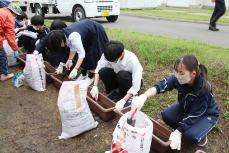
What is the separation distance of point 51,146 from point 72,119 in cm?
35

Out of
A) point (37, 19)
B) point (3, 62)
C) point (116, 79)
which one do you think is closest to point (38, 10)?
point (37, 19)

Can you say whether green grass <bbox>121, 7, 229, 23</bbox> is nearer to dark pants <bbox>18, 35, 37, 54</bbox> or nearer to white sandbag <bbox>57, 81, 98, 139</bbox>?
dark pants <bbox>18, 35, 37, 54</bbox>

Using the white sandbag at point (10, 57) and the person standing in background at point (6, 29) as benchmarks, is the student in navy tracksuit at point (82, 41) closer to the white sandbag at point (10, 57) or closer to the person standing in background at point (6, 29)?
the person standing in background at point (6, 29)

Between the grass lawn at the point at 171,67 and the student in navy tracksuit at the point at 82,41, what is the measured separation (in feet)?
2.77

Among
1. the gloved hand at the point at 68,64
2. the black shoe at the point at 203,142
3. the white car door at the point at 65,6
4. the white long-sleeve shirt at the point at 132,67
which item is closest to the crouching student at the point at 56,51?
the gloved hand at the point at 68,64

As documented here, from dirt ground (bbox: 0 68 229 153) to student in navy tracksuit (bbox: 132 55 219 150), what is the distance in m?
0.29

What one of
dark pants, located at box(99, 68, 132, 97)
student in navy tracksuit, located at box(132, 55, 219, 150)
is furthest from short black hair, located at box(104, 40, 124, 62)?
student in navy tracksuit, located at box(132, 55, 219, 150)

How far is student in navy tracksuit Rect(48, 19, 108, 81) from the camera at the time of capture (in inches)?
146

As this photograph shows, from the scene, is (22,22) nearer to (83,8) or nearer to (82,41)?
(82,41)

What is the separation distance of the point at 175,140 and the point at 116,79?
1.37 m

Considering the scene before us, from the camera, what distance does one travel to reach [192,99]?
2578mm

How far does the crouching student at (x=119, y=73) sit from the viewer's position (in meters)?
3.03

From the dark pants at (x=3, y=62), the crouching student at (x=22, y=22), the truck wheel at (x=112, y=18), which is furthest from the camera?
the truck wheel at (x=112, y=18)

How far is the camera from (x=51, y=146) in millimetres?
2859
